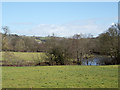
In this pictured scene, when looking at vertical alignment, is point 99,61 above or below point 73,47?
below

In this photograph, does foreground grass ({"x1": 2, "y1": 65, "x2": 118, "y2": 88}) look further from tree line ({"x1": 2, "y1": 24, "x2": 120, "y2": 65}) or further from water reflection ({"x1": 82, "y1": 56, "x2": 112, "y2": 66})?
water reflection ({"x1": 82, "y1": 56, "x2": 112, "y2": 66})

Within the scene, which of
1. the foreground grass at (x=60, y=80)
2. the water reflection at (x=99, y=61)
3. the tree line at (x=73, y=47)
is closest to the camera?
the foreground grass at (x=60, y=80)

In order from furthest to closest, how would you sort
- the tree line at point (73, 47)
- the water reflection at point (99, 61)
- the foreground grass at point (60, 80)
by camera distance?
1. the water reflection at point (99, 61)
2. the tree line at point (73, 47)
3. the foreground grass at point (60, 80)

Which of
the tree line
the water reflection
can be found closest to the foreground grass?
the tree line

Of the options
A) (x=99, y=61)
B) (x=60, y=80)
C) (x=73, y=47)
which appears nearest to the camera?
(x=60, y=80)

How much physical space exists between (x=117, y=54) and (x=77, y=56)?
24.5ft

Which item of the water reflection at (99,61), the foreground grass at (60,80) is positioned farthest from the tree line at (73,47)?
the foreground grass at (60,80)

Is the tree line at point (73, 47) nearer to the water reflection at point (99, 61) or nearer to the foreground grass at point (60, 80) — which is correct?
the water reflection at point (99, 61)

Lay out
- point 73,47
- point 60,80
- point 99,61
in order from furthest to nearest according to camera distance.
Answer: point 99,61 → point 73,47 → point 60,80

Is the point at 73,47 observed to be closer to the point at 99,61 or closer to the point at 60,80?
the point at 99,61

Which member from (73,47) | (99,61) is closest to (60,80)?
(73,47)

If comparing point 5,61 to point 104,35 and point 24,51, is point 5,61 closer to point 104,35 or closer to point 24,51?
point 24,51

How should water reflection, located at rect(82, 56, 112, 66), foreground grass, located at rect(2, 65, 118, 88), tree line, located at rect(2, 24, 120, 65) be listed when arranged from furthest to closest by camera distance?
water reflection, located at rect(82, 56, 112, 66) < tree line, located at rect(2, 24, 120, 65) < foreground grass, located at rect(2, 65, 118, 88)

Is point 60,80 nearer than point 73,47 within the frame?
Yes
